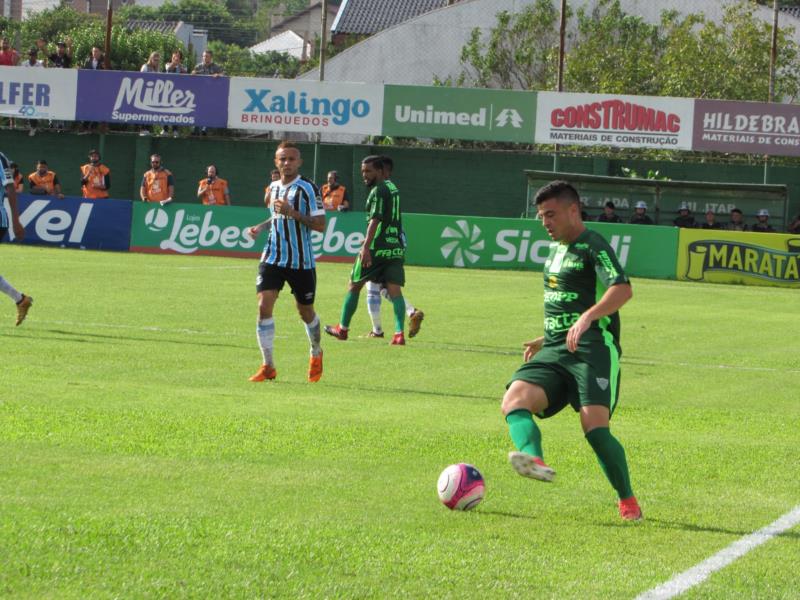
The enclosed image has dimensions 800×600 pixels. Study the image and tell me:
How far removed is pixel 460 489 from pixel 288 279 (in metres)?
5.38

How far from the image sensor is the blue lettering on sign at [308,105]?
3356 cm

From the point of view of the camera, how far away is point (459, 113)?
1330 inches

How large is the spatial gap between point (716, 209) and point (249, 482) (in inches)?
1082

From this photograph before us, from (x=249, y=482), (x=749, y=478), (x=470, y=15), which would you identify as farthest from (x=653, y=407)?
(x=470, y=15)

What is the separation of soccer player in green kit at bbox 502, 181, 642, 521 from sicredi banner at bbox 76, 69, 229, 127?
2780 cm

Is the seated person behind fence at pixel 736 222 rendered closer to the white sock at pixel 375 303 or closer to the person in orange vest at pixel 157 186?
the person in orange vest at pixel 157 186

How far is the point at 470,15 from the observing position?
4862 centimetres

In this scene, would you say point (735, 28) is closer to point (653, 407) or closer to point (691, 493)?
point (653, 407)

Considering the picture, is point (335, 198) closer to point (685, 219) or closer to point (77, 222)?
point (77, 222)

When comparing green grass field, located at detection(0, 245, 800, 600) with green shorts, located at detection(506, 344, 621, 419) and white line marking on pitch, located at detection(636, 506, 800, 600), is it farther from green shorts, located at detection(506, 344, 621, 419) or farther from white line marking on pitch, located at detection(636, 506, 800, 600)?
green shorts, located at detection(506, 344, 621, 419)

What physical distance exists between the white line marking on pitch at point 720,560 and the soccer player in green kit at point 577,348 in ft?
1.93

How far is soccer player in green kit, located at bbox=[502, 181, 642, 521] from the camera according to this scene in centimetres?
652

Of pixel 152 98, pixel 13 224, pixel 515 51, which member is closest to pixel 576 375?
pixel 13 224

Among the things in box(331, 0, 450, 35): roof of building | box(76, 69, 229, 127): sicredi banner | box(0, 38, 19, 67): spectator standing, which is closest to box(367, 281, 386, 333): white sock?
box(76, 69, 229, 127): sicredi banner
